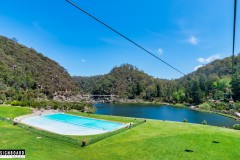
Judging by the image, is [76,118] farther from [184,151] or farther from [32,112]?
[184,151]

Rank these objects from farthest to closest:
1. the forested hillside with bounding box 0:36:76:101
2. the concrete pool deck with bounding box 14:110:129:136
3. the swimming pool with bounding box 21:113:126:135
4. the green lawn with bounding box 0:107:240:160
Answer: the forested hillside with bounding box 0:36:76:101 → the swimming pool with bounding box 21:113:126:135 → the concrete pool deck with bounding box 14:110:129:136 → the green lawn with bounding box 0:107:240:160

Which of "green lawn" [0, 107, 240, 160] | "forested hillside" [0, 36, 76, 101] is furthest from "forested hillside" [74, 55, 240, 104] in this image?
"forested hillside" [0, 36, 76, 101]

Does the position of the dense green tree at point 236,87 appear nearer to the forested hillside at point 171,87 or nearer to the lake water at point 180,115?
the forested hillside at point 171,87

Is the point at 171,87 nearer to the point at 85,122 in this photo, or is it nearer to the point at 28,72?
the point at 28,72

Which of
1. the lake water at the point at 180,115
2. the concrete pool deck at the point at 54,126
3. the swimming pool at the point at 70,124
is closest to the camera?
the concrete pool deck at the point at 54,126

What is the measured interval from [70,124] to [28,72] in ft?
197

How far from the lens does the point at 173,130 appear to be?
20500mm

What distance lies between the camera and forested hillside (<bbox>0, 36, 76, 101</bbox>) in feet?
214

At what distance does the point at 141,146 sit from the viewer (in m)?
15.9

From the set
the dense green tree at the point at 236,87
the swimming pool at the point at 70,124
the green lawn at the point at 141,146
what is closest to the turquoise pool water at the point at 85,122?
the swimming pool at the point at 70,124

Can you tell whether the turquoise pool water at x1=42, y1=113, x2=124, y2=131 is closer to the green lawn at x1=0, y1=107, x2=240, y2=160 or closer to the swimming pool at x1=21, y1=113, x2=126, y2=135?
the swimming pool at x1=21, y1=113, x2=126, y2=135

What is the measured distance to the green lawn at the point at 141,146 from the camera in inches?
551

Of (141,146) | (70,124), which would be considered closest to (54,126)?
(70,124)

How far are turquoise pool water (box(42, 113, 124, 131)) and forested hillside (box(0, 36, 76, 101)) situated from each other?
32.5m
